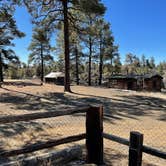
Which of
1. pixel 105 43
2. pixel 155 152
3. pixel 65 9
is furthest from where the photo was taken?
pixel 105 43

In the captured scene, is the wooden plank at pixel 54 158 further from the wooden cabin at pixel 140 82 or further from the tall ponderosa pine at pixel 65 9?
the wooden cabin at pixel 140 82

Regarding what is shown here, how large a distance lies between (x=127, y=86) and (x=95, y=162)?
36.4 meters

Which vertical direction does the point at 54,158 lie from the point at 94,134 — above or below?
below

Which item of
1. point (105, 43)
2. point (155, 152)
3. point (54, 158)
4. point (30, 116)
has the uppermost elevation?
point (105, 43)

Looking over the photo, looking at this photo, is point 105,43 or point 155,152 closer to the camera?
point 155,152

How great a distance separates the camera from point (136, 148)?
3805mm

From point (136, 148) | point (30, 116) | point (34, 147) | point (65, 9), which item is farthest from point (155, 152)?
point (65, 9)

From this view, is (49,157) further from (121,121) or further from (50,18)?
(50,18)

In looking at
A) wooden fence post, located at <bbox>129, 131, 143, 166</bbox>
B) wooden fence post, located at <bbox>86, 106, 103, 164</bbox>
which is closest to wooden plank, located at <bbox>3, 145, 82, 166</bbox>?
wooden fence post, located at <bbox>86, 106, 103, 164</bbox>

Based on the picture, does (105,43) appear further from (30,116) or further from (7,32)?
(30,116)

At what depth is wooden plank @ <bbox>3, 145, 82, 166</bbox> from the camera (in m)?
4.24

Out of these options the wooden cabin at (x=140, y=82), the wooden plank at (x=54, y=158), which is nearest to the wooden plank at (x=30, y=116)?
the wooden plank at (x=54, y=158)

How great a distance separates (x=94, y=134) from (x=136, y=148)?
1.19m

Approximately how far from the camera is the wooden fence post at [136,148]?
3.78 meters
